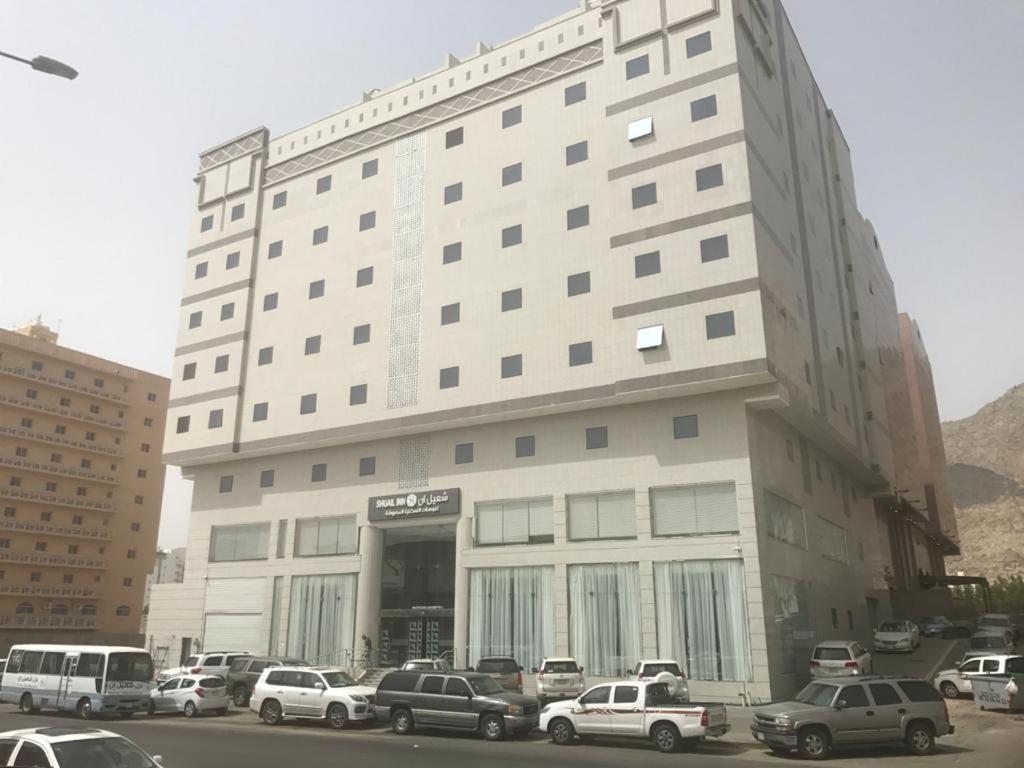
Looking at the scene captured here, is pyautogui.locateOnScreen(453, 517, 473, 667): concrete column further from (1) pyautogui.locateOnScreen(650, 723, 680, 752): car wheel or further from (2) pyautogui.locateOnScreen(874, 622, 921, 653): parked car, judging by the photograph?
(2) pyautogui.locateOnScreen(874, 622, 921, 653): parked car

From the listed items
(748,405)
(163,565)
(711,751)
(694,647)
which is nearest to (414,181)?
(748,405)

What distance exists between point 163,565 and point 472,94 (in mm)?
148611

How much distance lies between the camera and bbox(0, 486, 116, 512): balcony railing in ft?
235

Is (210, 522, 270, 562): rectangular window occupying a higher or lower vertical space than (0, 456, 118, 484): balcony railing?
lower

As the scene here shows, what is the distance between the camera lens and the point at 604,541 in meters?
35.2

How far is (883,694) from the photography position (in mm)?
19766

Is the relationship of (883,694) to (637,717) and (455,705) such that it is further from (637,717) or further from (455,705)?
(455,705)

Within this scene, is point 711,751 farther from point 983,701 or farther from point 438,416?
point 438,416

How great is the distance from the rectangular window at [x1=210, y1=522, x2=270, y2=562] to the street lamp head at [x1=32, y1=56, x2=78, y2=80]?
3782 centimetres

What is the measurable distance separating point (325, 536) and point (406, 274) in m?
15.9

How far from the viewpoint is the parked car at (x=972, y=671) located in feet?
87.4

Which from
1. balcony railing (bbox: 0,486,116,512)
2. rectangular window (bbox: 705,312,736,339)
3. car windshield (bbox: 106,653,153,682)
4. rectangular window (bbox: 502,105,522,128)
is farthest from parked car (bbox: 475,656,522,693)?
balcony railing (bbox: 0,486,116,512)

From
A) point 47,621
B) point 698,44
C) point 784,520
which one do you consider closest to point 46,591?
point 47,621

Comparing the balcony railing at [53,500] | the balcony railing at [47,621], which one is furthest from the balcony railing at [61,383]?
the balcony railing at [47,621]
